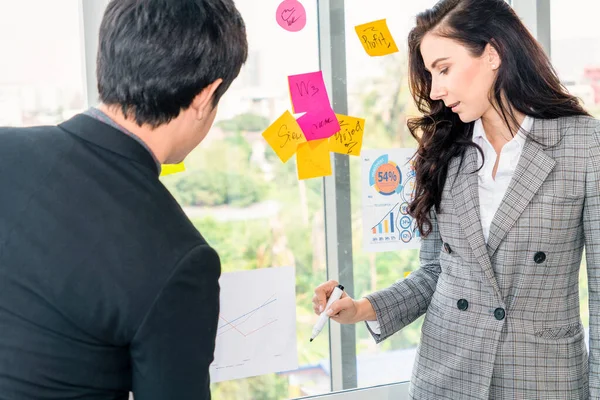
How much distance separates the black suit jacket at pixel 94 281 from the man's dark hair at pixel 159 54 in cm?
9

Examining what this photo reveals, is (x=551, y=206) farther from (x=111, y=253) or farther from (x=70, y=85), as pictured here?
(x=70, y=85)

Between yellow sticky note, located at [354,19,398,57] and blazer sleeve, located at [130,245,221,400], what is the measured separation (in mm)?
1050

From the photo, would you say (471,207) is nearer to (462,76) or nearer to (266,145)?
(462,76)

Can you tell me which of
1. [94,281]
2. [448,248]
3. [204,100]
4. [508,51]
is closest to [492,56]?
[508,51]

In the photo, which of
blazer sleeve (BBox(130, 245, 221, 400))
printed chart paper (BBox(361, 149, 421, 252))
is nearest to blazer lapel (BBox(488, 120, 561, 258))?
printed chart paper (BBox(361, 149, 421, 252))

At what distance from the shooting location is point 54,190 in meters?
0.70

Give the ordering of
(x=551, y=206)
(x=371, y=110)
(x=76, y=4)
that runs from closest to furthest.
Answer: (x=551, y=206) < (x=76, y=4) < (x=371, y=110)

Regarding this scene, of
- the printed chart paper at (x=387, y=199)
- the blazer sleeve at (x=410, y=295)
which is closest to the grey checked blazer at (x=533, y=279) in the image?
the blazer sleeve at (x=410, y=295)

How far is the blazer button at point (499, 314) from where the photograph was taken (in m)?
1.26

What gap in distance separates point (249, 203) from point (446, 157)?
0.49m

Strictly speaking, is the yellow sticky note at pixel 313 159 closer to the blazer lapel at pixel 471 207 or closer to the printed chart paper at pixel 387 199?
the printed chart paper at pixel 387 199

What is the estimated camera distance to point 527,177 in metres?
1.24

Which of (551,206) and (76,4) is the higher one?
(76,4)

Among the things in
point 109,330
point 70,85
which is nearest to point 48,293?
point 109,330
